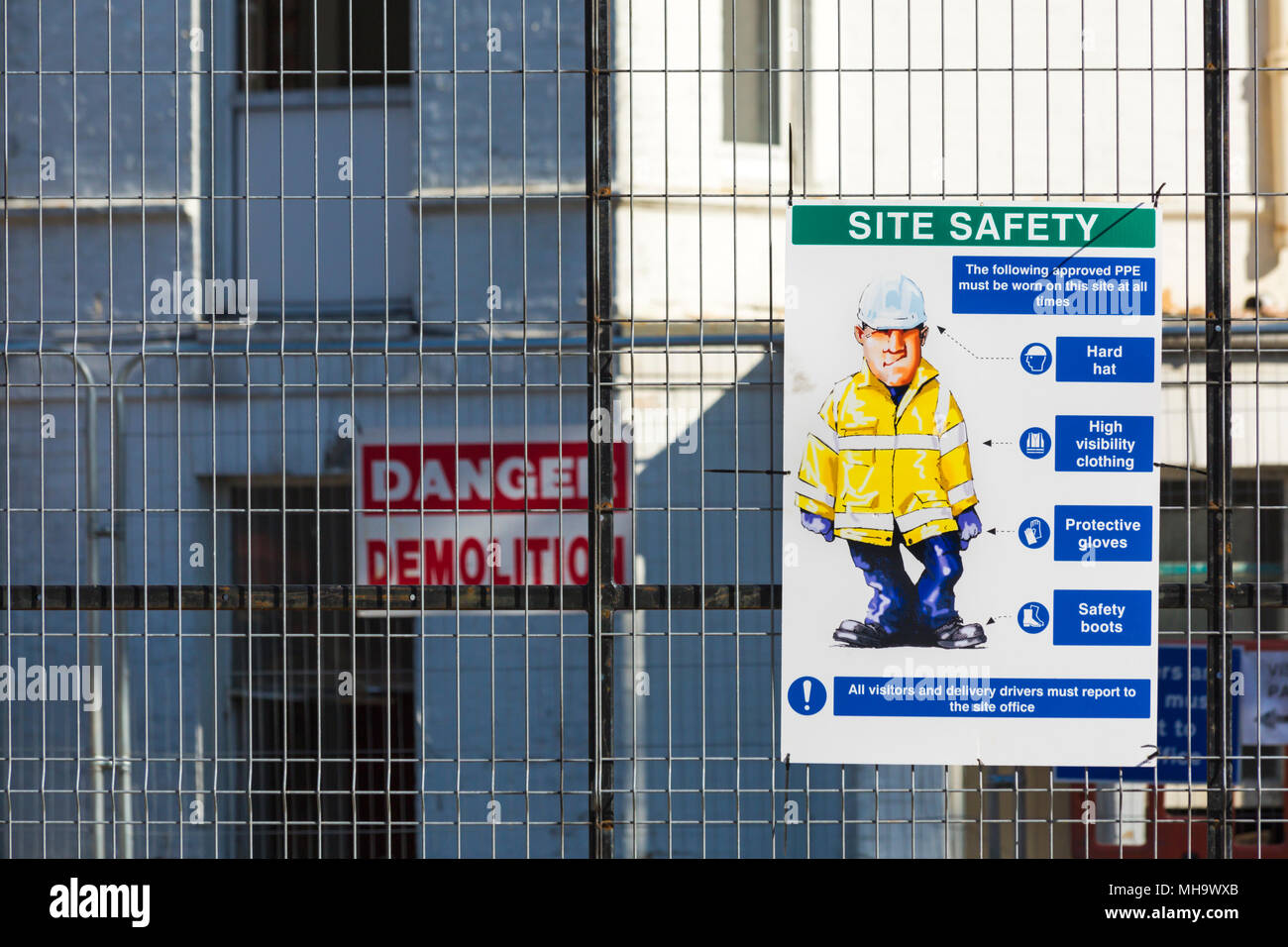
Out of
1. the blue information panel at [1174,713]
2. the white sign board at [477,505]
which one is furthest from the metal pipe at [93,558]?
the blue information panel at [1174,713]

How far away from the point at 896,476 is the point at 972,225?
934mm

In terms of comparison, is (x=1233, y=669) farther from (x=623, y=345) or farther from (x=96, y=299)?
(x=96, y=299)

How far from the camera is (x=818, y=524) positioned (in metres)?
4.41

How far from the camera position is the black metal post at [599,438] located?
4379 mm

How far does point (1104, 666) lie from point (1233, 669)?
38.5 inches

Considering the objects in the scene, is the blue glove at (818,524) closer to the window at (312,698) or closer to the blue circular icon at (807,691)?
the blue circular icon at (807,691)

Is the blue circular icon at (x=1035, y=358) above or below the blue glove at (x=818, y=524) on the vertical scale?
above

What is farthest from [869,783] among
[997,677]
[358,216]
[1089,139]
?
[358,216]

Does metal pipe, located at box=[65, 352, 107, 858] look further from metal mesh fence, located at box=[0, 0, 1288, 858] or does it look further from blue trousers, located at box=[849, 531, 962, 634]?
blue trousers, located at box=[849, 531, 962, 634]

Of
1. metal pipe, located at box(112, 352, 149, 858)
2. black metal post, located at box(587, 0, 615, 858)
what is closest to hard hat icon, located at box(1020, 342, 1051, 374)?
black metal post, located at box(587, 0, 615, 858)

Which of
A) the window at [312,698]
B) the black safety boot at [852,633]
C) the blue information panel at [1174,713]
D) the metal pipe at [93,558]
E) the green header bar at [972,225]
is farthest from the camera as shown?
the window at [312,698]

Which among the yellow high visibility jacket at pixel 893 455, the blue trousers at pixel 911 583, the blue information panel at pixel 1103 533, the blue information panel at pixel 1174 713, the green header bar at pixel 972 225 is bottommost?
the blue information panel at pixel 1174 713

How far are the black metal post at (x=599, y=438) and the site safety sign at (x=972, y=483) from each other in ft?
2.13

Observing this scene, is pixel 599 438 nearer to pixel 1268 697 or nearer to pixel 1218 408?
pixel 1218 408
